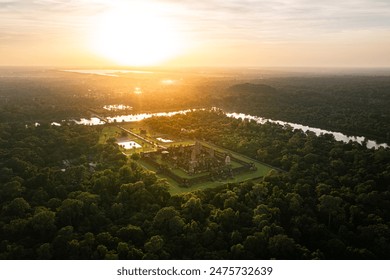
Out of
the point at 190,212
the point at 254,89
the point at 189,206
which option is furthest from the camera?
the point at 254,89

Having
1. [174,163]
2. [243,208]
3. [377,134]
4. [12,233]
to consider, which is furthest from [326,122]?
[12,233]

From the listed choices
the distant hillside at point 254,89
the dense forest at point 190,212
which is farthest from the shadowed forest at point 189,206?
the distant hillside at point 254,89

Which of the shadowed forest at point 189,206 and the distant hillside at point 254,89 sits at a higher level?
the distant hillside at point 254,89

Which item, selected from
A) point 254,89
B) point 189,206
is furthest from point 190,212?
point 254,89

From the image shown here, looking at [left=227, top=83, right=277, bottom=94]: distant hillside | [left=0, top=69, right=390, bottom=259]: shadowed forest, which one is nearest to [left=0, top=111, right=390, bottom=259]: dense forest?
[left=0, top=69, right=390, bottom=259]: shadowed forest

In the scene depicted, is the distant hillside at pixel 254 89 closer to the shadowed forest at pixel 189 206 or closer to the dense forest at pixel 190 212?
the shadowed forest at pixel 189 206

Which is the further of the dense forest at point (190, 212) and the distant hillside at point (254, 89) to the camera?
the distant hillside at point (254, 89)

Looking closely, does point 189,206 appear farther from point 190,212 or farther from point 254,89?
point 254,89
